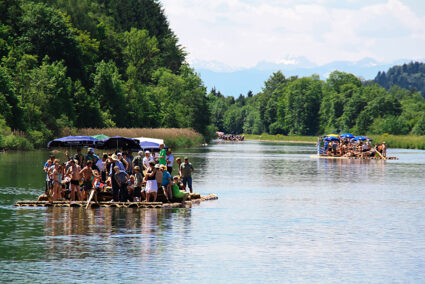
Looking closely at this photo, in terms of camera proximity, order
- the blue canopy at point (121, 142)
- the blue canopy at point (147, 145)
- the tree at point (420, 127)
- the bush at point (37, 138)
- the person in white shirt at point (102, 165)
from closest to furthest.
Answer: the person in white shirt at point (102, 165) → the blue canopy at point (121, 142) → the blue canopy at point (147, 145) → the bush at point (37, 138) → the tree at point (420, 127)

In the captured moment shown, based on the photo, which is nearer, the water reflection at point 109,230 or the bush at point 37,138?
the water reflection at point 109,230

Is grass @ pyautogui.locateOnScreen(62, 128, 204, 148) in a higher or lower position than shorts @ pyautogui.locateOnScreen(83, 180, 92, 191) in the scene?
higher

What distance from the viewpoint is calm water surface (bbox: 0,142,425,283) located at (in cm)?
1675

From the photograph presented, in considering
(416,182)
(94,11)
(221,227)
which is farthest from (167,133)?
(221,227)

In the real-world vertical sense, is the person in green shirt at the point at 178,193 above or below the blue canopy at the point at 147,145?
below

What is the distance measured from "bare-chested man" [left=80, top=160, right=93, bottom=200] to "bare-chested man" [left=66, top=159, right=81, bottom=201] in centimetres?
22

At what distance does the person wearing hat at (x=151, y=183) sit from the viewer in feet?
93.4

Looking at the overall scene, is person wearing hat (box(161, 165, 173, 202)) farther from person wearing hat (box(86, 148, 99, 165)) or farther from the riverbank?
the riverbank

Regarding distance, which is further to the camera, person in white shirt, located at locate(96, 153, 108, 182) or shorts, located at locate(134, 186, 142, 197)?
person in white shirt, located at locate(96, 153, 108, 182)

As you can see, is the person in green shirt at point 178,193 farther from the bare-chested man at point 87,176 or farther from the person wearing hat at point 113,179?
the bare-chested man at point 87,176

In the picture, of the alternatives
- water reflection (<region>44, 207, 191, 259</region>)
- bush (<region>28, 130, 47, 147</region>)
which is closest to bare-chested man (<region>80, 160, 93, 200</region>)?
water reflection (<region>44, 207, 191, 259</region>)

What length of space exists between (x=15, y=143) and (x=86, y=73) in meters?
34.3

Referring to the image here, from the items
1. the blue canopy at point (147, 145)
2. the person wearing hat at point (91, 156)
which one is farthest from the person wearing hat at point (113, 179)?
the blue canopy at point (147, 145)

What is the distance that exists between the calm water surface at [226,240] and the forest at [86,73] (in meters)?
44.6
